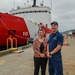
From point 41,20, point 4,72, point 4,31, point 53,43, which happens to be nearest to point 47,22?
point 41,20

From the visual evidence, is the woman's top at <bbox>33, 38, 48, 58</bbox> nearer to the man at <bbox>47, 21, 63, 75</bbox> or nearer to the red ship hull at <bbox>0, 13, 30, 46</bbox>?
the man at <bbox>47, 21, 63, 75</bbox>

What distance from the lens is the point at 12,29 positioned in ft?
40.4

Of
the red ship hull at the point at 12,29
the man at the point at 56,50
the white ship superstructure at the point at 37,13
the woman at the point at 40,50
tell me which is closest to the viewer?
the man at the point at 56,50

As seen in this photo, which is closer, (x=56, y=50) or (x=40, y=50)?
(x=56, y=50)

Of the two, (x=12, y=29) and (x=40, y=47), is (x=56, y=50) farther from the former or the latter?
(x=12, y=29)

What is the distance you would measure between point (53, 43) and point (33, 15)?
20.1m

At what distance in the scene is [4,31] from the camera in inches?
447

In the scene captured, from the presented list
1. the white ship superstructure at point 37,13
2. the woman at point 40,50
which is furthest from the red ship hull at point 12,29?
the white ship superstructure at point 37,13

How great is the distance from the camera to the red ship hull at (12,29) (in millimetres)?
11297

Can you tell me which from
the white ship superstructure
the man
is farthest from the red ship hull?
the white ship superstructure

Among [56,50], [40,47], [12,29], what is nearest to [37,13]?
[12,29]

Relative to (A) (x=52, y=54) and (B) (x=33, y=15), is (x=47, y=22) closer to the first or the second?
(B) (x=33, y=15)

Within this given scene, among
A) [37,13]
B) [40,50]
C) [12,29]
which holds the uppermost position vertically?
[37,13]

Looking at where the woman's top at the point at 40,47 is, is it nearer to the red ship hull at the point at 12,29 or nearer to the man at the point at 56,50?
the man at the point at 56,50
